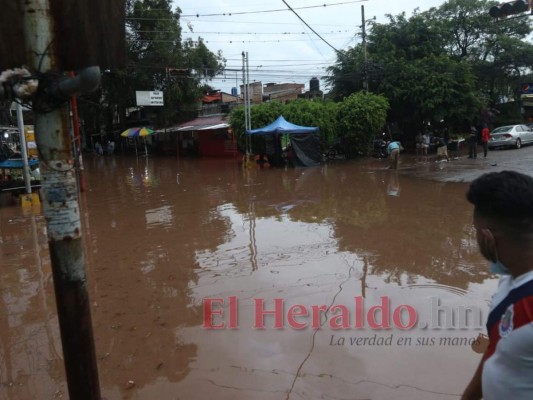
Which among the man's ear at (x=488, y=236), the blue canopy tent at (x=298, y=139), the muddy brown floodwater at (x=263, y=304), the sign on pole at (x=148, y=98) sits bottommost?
the muddy brown floodwater at (x=263, y=304)

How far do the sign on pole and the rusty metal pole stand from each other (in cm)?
2862

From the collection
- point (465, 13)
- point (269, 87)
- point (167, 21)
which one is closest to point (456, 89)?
point (465, 13)

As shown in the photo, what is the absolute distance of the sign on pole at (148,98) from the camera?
29703 mm

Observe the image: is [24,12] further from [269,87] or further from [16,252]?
[269,87]

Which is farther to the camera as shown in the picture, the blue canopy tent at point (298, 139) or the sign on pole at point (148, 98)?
the sign on pole at point (148, 98)

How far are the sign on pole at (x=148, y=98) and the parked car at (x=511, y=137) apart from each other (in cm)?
2112

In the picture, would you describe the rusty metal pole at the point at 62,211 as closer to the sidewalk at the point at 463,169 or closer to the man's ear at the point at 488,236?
the man's ear at the point at 488,236

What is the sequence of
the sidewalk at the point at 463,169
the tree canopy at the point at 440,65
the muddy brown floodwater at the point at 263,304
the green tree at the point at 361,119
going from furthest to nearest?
the tree canopy at the point at 440,65 < the green tree at the point at 361,119 < the sidewalk at the point at 463,169 < the muddy brown floodwater at the point at 263,304

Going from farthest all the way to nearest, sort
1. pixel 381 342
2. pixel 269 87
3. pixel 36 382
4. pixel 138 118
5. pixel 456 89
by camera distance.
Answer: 1. pixel 269 87
2. pixel 138 118
3. pixel 456 89
4. pixel 381 342
5. pixel 36 382

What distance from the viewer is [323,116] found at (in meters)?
23.0

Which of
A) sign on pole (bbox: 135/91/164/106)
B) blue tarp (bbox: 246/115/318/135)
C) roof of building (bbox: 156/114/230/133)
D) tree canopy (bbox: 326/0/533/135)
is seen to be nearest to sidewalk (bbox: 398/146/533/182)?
tree canopy (bbox: 326/0/533/135)

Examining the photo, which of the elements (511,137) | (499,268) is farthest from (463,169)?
(499,268)

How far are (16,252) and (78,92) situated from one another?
643cm

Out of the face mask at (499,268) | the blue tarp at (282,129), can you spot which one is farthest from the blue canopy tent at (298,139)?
the face mask at (499,268)
